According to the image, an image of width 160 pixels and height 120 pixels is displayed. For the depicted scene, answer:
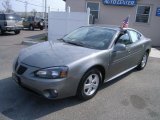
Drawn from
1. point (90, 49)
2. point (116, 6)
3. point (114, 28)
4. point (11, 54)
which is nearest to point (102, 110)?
point (90, 49)

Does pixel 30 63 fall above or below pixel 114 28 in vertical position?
below

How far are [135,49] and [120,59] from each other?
0.95 metres

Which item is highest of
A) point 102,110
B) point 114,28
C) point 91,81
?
point 114,28

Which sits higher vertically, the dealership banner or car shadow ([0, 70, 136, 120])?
the dealership banner

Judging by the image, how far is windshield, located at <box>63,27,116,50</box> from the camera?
175 inches

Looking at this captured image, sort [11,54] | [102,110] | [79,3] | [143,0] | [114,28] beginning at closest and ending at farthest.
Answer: [102,110] < [114,28] < [11,54] < [143,0] < [79,3]

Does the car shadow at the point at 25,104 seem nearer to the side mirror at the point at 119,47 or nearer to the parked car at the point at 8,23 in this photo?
the side mirror at the point at 119,47

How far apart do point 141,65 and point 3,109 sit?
14.8 feet

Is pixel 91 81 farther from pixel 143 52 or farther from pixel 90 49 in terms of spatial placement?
pixel 143 52

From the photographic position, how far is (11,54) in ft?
25.6

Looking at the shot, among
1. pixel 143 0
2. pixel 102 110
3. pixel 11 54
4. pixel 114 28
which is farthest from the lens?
pixel 143 0

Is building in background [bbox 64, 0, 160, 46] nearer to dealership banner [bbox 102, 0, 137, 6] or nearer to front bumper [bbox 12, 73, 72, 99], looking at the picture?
dealership banner [bbox 102, 0, 137, 6]

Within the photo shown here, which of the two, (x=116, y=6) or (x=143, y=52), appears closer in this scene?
(x=143, y=52)

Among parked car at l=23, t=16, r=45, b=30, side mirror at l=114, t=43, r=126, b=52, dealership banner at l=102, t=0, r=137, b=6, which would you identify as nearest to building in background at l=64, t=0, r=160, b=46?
dealership banner at l=102, t=0, r=137, b=6
